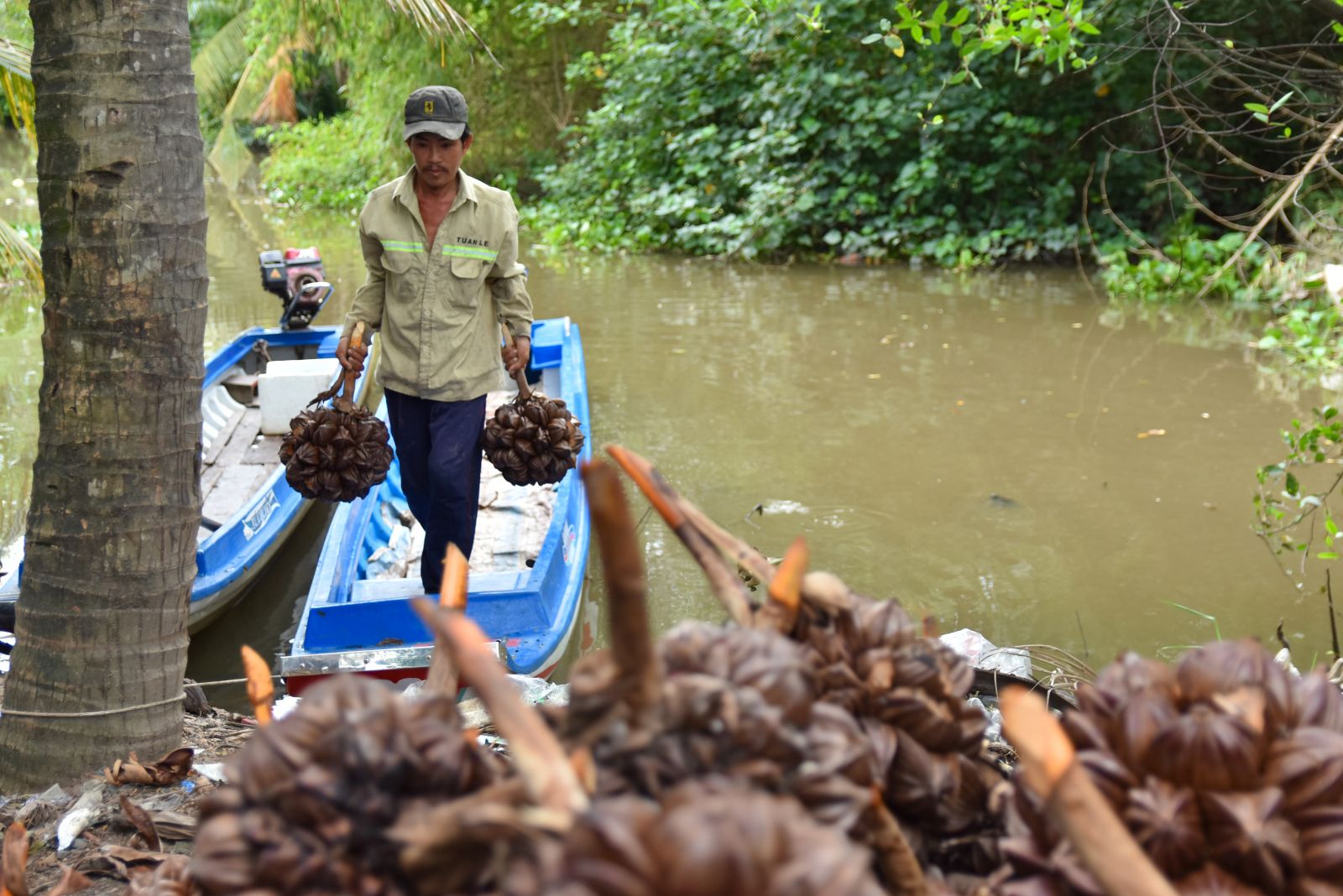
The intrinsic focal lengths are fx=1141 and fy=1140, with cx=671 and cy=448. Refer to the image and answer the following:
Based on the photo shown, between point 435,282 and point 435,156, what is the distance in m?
0.47

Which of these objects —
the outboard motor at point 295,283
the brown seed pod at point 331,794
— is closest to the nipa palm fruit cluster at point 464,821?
the brown seed pod at point 331,794

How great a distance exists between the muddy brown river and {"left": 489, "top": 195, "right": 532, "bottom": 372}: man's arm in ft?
5.86

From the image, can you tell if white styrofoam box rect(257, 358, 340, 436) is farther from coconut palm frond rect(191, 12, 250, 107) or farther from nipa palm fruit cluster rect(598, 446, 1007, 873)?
coconut palm frond rect(191, 12, 250, 107)

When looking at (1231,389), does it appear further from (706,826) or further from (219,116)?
(219,116)

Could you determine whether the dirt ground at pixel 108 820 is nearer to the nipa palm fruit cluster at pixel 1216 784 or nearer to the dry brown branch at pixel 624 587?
the dry brown branch at pixel 624 587

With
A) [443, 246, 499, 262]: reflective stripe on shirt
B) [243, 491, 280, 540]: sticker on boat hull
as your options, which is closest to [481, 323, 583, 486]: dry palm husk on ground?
[443, 246, 499, 262]: reflective stripe on shirt

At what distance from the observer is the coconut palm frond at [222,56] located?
78.8 ft

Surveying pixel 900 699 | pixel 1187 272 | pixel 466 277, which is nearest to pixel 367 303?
pixel 466 277

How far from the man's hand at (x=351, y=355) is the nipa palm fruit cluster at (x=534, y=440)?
0.55 meters

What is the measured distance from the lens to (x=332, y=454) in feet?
13.5

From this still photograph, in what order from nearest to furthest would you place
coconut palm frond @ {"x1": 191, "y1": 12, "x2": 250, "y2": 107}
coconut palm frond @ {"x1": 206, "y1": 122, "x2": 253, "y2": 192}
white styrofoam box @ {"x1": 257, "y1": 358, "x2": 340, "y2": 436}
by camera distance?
white styrofoam box @ {"x1": 257, "y1": 358, "x2": 340, "y2": 436}
coconut palm frond @ {"x1": 191, "y1": 12, "x2": 250, "y2": 107}
coconut palm frond @ {"x1": 206, "y1": 122, "x2": 253, "y2": 192}

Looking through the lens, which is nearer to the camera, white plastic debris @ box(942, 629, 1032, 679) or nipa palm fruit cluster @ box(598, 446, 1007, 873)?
nipa palm fruit cluster @ box(598, 446, 1007, 873)

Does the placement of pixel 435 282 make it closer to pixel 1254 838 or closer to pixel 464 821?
pixel 464 821

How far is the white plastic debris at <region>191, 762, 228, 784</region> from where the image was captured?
242 cm
